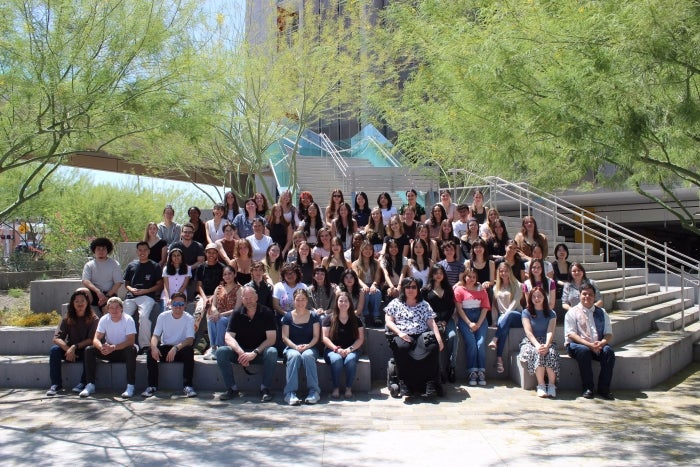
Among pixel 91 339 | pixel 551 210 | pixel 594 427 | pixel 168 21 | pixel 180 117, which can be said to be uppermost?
pixel 168 21

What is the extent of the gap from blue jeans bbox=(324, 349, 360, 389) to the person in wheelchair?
54 centimetres

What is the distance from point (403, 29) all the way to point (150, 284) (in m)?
9.20

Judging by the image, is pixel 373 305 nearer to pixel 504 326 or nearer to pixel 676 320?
pixel 504 326

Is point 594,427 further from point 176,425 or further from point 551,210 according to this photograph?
point 551,210

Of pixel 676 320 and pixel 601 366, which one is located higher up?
pixel 676 320

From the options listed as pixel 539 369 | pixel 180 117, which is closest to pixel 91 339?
pixel 180 117

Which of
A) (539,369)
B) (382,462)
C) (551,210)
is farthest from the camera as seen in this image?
(551,210)

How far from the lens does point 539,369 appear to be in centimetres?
846

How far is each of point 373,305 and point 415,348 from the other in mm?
1503

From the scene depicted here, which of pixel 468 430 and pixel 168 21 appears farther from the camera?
pixel 168 21

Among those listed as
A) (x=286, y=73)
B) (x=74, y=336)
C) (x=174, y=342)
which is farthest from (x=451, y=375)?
(x=286, y=73)

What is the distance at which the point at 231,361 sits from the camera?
27.7ft

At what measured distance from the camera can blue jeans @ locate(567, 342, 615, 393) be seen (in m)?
8.34

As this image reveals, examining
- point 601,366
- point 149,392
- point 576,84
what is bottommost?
point 149,392
